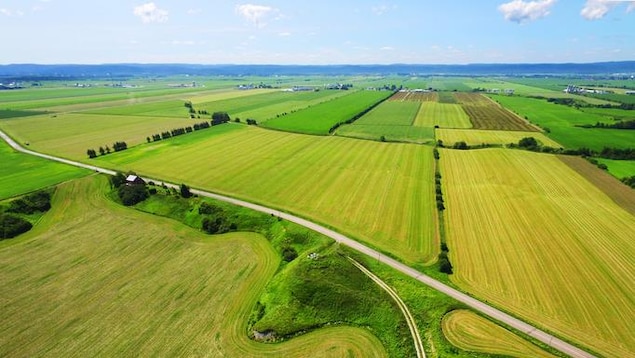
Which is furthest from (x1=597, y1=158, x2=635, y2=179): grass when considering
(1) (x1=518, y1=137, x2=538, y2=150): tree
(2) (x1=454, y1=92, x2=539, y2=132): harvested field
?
(2) (x1=454, y1=92, x2=539, y2=132): harvested field

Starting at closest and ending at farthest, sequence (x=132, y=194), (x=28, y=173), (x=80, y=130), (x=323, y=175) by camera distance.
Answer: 1. (x=132, y=194)
2. (x=323, y=175)
3. (x=28, y=173)
4. (x=80, y=130)

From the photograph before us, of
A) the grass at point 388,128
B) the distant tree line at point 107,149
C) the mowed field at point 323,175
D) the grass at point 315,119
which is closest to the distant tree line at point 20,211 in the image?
the mowed field at point 323,175

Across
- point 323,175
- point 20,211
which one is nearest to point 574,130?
point 323,175

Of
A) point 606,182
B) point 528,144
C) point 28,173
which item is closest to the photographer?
point 606,182

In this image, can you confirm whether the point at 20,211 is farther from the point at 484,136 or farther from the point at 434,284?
the point at 484,136

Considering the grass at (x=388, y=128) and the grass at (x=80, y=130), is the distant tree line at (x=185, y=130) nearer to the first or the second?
the grass at (x=80, y=130)

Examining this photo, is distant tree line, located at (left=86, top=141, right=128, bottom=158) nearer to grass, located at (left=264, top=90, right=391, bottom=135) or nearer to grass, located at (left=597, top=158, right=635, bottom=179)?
grass, located at (left=264, top=90, right=391, bottom=135)

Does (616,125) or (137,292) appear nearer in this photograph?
(137,292)
